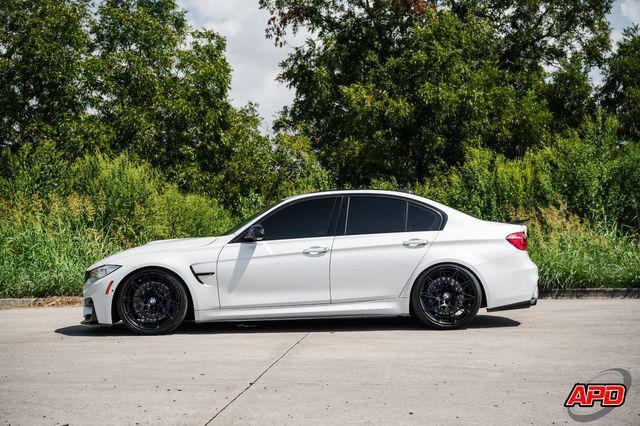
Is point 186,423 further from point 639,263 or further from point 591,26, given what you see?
point 591,26

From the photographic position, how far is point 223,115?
3631 cm

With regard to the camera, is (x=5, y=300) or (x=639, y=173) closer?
(x=5, y=300)

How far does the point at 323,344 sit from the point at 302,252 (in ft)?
3.83

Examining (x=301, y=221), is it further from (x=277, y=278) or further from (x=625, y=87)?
(x=625, y=87)

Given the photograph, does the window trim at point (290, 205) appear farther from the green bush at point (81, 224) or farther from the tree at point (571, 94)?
the tree at point (571, 94)

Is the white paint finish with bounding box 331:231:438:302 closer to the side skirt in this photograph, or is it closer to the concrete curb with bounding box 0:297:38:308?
the side skirt

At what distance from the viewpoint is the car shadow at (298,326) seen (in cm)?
925

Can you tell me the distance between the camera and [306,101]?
1346 inches

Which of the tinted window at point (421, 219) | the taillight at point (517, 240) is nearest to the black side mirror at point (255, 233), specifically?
the tinted window at point (421, 219)

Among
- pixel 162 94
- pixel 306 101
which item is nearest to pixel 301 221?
pixel 306 101

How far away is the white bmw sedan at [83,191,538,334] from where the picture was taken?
8742 millimetres

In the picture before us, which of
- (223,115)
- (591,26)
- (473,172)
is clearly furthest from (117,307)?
(591,26)

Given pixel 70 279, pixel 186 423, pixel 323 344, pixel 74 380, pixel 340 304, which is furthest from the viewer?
pixel 70 279

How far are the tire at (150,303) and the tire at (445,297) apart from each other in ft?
8.98
